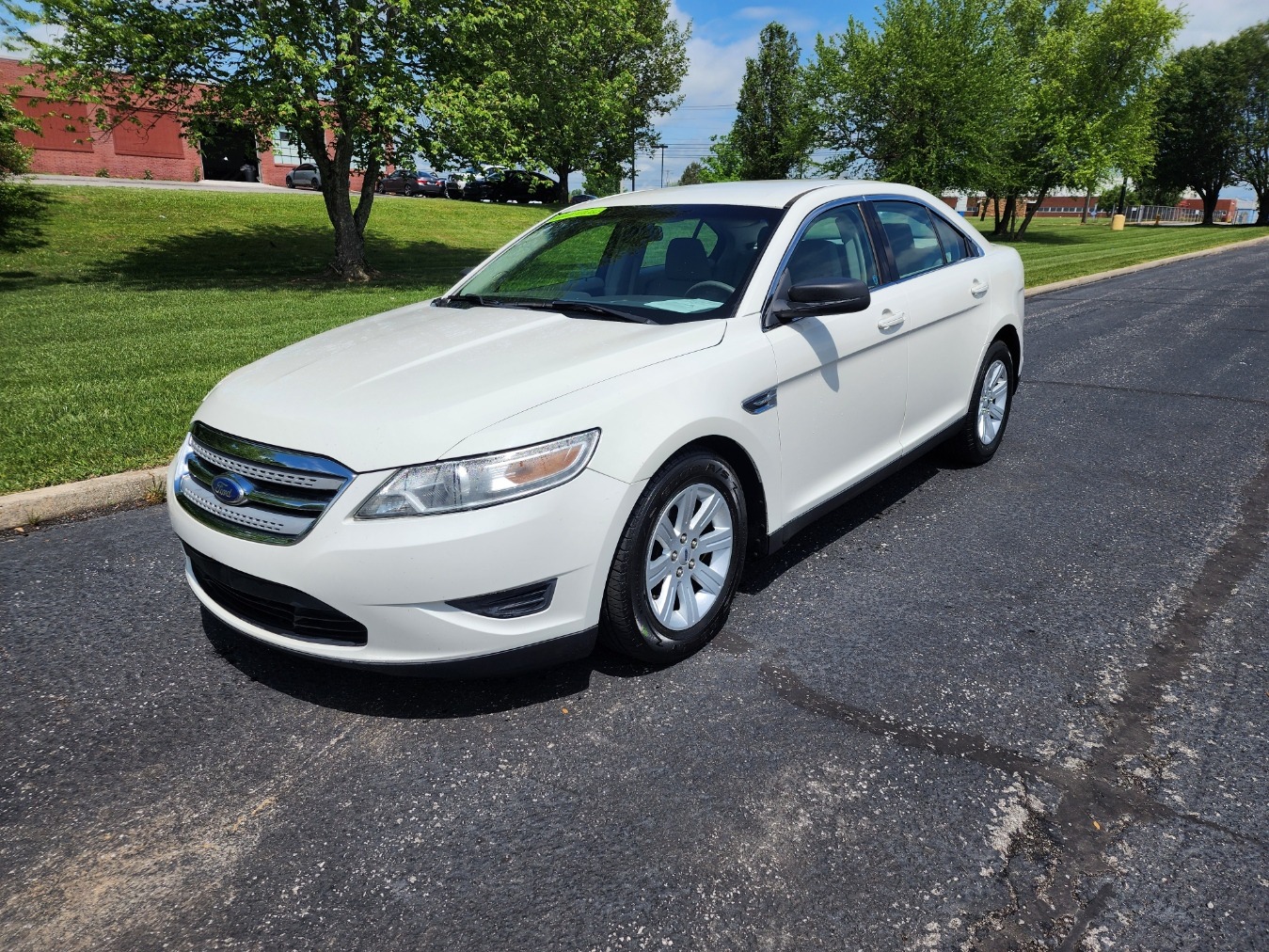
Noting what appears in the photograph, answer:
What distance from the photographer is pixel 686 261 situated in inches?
152

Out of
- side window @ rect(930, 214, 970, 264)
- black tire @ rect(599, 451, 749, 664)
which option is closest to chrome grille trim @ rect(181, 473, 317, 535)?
black tire @ rect(599, 451, 749, 664)

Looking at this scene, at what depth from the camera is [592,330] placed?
3383 mm

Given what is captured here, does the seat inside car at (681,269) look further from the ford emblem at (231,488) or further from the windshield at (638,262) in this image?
the ford emblem at (231,488)

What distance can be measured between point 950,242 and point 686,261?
6.62 feet

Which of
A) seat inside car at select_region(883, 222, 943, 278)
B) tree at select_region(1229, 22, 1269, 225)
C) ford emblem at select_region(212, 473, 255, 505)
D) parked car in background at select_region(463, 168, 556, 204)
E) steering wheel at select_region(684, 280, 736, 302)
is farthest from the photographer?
tree at select_region(1229, 22, 1269, 225)

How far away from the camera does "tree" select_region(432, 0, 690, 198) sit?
14641 mm

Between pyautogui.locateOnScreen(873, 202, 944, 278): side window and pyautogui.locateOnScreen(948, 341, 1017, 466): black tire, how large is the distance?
0.78 m

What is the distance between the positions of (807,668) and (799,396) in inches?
42.3

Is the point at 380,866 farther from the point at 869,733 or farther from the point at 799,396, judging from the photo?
the point at 799,396

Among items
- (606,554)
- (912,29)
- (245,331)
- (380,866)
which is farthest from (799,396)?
(912,29)

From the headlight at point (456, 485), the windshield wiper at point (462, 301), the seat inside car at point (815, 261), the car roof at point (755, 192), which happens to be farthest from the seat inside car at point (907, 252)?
the headlight at point (456, 485)

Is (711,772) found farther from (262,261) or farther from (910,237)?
(262,261)

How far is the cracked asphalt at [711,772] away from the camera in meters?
2.10

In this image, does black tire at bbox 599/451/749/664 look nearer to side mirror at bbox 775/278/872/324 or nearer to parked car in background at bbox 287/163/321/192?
side mirror at bbox 775/278/872/324
